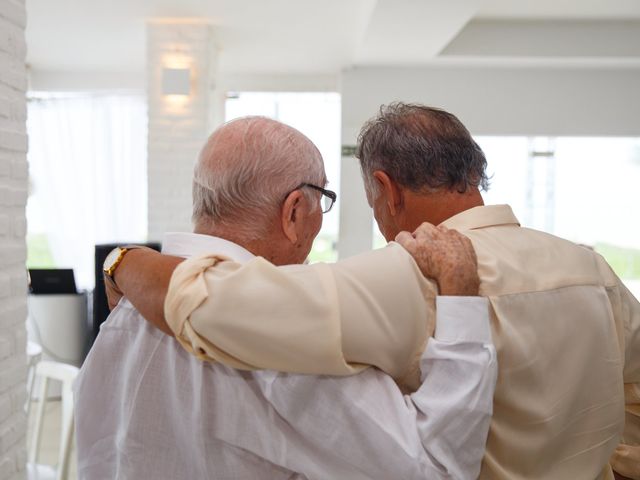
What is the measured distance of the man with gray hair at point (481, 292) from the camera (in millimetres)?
954

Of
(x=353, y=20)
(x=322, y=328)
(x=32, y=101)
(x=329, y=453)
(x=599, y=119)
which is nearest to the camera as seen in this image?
(x=322, y=328)

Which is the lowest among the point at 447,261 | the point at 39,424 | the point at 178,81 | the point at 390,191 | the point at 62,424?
the point at 39,424

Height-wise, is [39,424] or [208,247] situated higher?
[208,247]

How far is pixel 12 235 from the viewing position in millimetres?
2137

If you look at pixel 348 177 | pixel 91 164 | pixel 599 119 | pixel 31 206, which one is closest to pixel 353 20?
pixel 348 177

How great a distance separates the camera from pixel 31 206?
25.1 ft

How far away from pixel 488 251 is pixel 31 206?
7495mm

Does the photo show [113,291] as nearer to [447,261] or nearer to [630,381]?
[447,261]

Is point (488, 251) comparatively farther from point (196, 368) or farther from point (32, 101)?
point (32, 101)

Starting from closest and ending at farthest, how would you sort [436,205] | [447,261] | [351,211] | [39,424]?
[447,261] < [436,205] < [39,424] < [351,211]

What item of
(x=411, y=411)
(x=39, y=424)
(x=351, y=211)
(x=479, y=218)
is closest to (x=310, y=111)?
(x=351, y=211)

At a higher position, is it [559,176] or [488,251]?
[559,176]

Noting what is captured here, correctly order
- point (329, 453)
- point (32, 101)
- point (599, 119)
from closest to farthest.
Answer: point (329, 453) < point (599, 119) < point (32, 101)

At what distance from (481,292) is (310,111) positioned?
22.1ft
